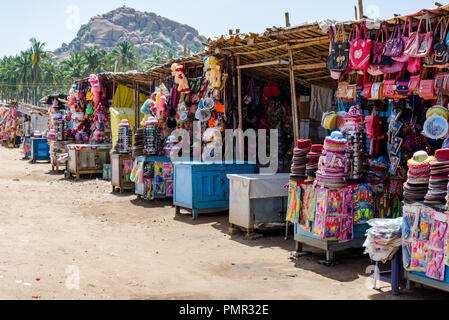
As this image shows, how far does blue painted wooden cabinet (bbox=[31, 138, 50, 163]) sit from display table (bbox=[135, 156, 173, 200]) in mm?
13037

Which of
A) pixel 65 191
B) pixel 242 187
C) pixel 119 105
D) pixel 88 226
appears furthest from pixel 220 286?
pixel 119 105

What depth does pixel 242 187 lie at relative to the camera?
24.2 feet

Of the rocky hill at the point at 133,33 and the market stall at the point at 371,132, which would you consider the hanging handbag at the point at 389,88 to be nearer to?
the market stall at the point at 371,132

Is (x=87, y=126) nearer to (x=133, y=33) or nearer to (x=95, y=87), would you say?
(x=95, y=87)

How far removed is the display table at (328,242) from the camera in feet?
19.1

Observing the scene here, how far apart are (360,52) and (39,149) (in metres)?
19.3

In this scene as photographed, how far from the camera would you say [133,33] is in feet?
474

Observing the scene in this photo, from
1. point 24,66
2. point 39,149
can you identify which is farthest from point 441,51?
point 24,66

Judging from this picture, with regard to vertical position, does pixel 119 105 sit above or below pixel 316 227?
above

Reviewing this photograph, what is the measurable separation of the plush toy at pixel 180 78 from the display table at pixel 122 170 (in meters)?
2.51

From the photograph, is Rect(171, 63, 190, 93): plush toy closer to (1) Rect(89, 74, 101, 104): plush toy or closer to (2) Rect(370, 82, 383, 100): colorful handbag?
(1) Rect(89, 74, 101, 104): plush toy

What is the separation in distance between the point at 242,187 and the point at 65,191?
727 cm

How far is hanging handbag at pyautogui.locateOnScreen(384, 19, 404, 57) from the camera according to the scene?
18.7 ft

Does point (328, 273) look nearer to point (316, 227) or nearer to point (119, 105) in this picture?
point (316, 227)
